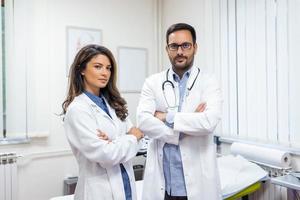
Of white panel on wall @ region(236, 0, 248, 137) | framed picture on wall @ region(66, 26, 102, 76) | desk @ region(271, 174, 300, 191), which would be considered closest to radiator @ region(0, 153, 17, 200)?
framed picture on wall @ region(66, 26, 102, 76)

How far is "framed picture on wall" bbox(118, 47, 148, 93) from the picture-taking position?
3.31 metres

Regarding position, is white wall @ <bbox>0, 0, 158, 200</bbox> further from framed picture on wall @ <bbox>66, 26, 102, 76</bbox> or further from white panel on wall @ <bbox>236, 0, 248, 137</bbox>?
white panel on wall @ <bbox>236, 0, 248, 137</bbox>

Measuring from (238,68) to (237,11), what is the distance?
0.52 metres

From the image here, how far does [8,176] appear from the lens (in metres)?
2.61

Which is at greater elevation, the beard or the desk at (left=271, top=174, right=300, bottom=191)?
the beard

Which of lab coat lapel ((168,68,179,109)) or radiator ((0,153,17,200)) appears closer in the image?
lab coat lapel ((168,68,179,109))

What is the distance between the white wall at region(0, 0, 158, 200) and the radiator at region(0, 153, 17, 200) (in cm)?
9

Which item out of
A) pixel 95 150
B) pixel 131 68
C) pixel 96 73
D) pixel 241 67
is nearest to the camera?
pixel 95 150

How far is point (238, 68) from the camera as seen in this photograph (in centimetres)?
255

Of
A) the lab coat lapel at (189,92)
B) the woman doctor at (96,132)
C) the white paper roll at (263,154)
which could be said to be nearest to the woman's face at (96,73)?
the woman doctor at (96,132)

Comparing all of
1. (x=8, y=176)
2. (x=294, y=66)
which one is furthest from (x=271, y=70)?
(x=8, y=176)

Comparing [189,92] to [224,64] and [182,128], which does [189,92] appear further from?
[224,64]

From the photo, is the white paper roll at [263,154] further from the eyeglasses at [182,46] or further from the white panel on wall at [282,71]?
the eyeglasses at [182,46]

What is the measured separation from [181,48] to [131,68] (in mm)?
1836
